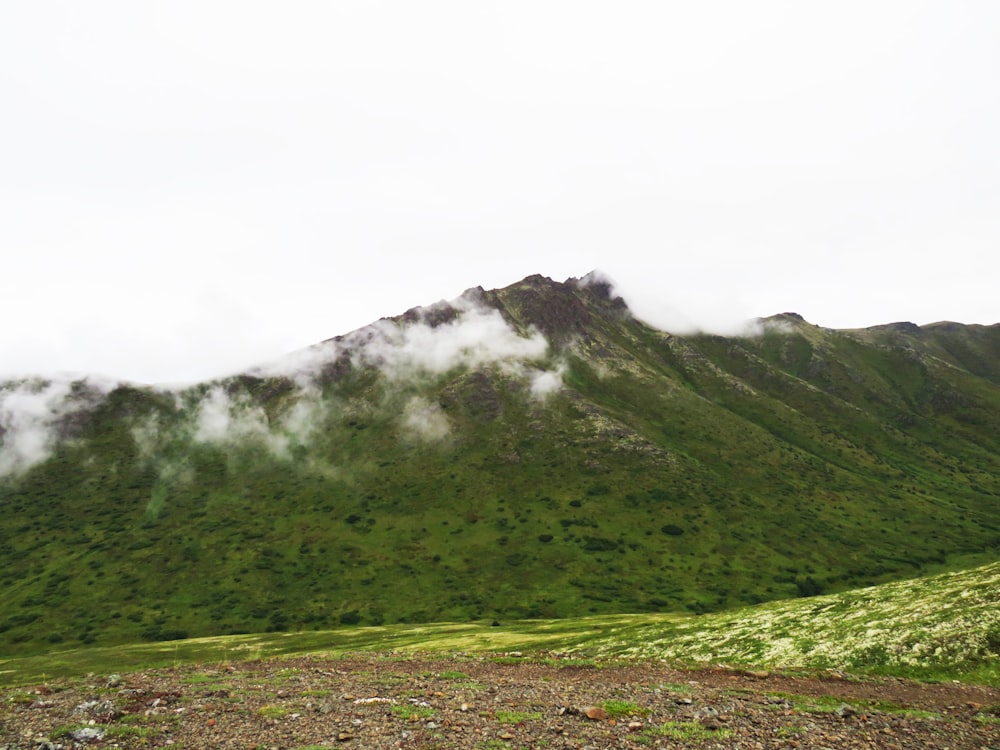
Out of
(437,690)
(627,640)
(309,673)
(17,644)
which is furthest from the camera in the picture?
(17,644)

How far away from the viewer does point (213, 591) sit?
15788 centimetres

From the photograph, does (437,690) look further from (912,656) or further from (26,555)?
(26,555)

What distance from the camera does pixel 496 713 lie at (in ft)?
67.3

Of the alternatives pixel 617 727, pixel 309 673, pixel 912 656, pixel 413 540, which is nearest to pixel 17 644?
pixel 413 540

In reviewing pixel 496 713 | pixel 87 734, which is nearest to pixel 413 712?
pixel 496 713

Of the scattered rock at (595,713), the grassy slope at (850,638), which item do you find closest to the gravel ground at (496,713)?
the scattered rock at (595,713)

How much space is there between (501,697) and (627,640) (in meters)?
41.6

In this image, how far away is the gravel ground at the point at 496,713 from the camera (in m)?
17.5

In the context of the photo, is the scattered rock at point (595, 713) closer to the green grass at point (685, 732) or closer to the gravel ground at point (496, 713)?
the gravel ground at point (496, 713)

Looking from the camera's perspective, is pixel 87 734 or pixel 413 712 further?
pixel 413 712

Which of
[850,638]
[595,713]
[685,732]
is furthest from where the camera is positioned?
[850,638]

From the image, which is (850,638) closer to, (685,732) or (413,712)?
(685,732)

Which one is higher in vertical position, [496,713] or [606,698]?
[496,713]

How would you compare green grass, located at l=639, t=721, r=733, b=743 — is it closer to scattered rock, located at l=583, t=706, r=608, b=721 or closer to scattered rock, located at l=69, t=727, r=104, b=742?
scattered rock, located at l=583, t=706, r=608, b=721
